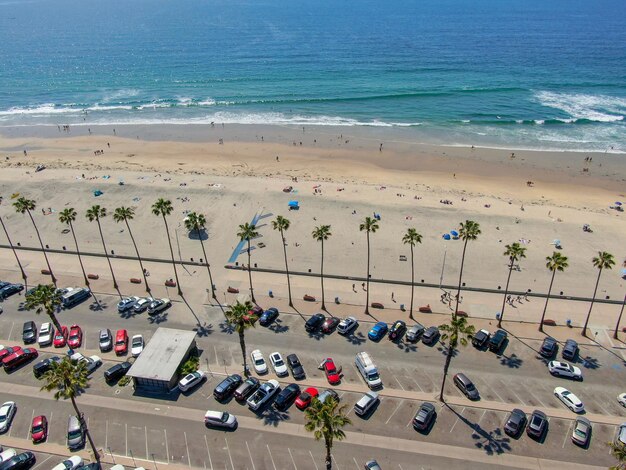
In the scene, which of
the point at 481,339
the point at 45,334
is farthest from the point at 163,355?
the point at 481,339

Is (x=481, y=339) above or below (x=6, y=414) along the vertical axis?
above

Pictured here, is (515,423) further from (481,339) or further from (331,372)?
(331,372)

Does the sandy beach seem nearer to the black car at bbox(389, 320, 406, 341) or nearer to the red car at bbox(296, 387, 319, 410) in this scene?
the black car at bbox(389, 320, 406, 341)

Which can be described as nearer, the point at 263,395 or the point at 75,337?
the point at 263,395

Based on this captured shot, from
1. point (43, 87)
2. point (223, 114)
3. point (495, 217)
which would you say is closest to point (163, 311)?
point (495, 217)

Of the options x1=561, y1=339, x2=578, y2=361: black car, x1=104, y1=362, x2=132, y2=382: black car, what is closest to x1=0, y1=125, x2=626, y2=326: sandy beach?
x1=561, y1=339, x2=578, y2=361: black car

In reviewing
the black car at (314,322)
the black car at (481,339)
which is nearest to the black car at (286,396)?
the black car at (314,322)

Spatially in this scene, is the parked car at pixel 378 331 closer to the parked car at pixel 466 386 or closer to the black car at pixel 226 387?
the parked car at pixel 466 386

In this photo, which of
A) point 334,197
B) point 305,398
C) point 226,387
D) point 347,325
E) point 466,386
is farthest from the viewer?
point 334,197
